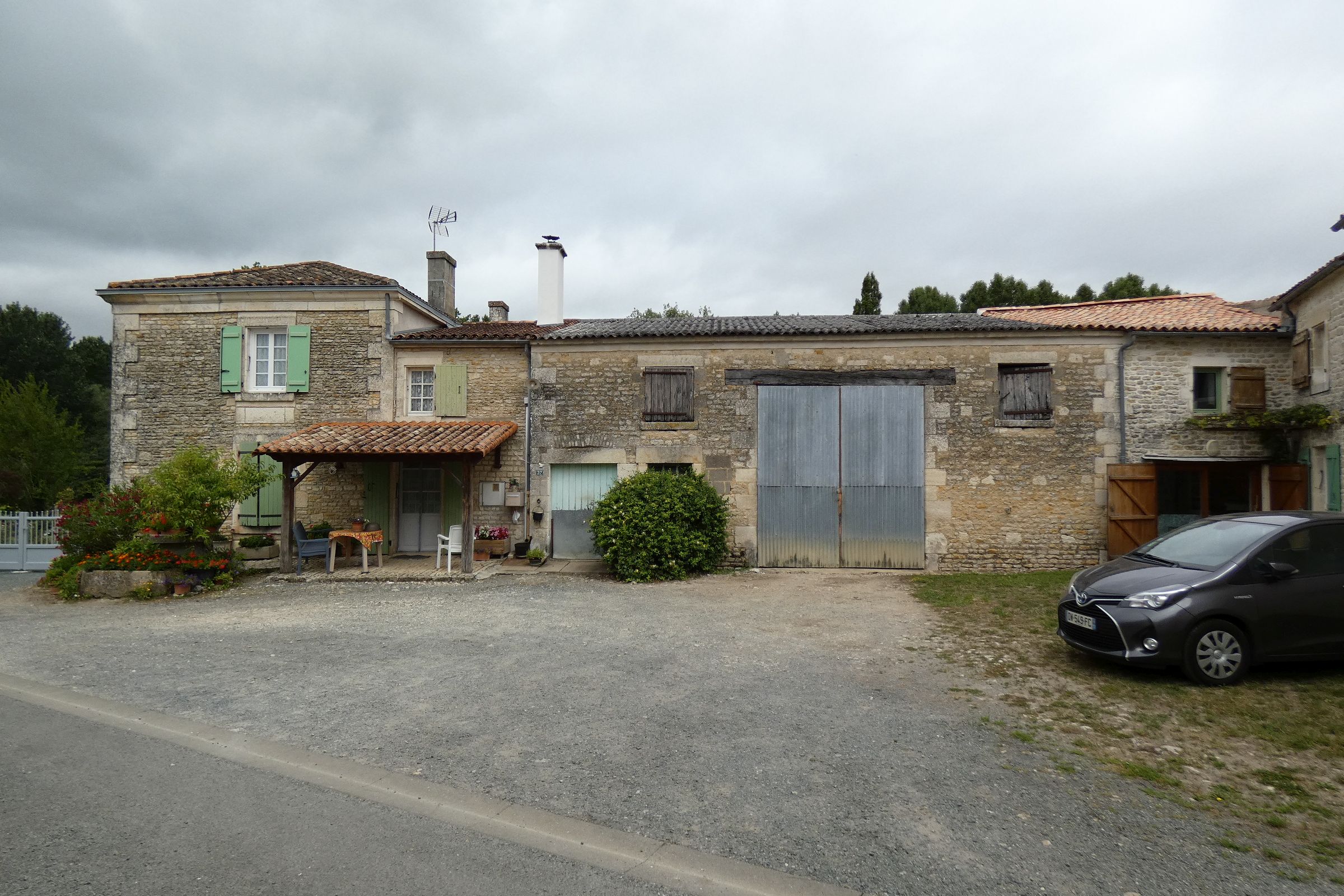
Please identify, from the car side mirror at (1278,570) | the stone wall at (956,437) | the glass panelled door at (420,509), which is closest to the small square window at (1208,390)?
the stone wall at (956,437)

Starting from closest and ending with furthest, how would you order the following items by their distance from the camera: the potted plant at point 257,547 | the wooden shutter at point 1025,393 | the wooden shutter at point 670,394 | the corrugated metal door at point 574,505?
the wooden shutter at point 1025,393 → the wooden shutter at point 670,394 → the potted plant at point 257,547 → the corrugated metal door at point 574,505

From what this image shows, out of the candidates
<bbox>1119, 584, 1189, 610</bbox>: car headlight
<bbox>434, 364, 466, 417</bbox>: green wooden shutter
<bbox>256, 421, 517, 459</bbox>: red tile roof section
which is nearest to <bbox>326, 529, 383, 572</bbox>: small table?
<bbox>256, 421, 517, 459</bbox>: red tile roof section

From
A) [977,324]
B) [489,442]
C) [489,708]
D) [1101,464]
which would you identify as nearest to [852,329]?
[977,324]

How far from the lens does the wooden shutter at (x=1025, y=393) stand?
12.3 metres

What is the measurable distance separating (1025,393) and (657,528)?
7.14 m

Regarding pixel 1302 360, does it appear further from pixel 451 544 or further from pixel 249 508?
pixel 249 508

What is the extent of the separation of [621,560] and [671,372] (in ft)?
12.4

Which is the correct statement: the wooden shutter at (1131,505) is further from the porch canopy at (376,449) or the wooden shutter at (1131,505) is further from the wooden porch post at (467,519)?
the wooden porch post at (467,519)

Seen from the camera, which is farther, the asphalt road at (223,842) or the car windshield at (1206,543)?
the car windshield at (1206,543)

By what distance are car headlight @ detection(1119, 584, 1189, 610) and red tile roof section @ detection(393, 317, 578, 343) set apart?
1043 centimetres

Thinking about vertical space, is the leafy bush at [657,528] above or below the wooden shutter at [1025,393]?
below

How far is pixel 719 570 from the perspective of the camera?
480 inches

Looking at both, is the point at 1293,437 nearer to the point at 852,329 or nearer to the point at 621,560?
the point at 852,329

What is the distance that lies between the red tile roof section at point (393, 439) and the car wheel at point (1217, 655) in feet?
31.1
